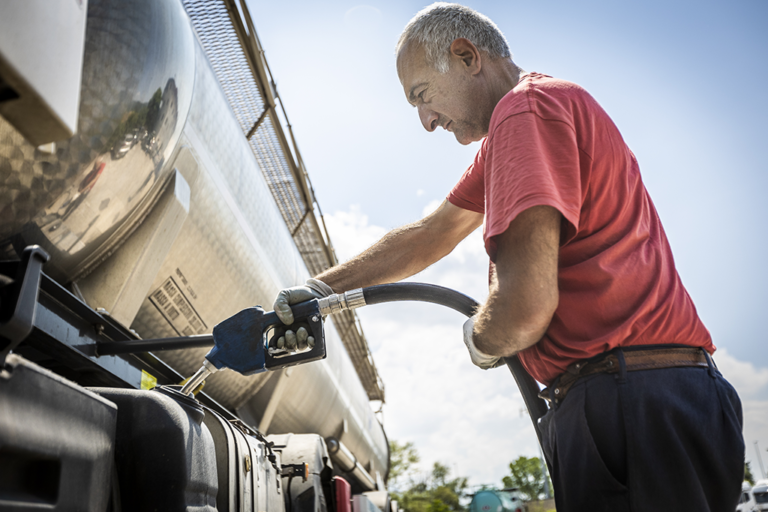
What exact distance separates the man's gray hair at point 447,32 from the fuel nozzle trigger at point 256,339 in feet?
2.97

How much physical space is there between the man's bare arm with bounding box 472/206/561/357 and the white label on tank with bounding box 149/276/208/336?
5.63 feet

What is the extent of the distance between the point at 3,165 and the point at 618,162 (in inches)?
62.4

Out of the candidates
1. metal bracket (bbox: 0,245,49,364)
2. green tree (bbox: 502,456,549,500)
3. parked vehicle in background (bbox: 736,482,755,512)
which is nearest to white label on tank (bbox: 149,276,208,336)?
metal bracket (bbox: 0,245,49,364)

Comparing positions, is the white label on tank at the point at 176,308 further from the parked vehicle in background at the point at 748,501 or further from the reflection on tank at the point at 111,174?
the parked vehicle in background at the point at 748,501

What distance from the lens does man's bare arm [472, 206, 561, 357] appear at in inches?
52.7

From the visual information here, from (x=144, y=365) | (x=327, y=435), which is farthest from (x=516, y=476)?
(x=144, y=365)

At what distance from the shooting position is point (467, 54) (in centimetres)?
188

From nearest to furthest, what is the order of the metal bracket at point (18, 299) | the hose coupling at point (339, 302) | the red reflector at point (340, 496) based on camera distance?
the metal bracket at point (18, 299) → the hose coupling at point (339, 302) → the red reflector at point (340, 496)

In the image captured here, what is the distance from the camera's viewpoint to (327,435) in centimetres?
559

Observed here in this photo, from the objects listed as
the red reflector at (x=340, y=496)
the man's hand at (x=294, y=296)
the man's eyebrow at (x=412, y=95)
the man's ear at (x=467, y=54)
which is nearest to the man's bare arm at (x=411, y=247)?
the man's hand at (x=294, y=296)

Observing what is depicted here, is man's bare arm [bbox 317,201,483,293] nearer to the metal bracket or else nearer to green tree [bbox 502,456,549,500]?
the metal bracket

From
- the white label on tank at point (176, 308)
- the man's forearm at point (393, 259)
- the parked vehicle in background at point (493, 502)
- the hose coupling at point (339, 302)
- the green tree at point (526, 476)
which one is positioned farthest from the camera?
the green tree at point (526, 476)

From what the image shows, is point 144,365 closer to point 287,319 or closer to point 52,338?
point 52,338

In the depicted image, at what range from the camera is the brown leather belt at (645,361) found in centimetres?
142
